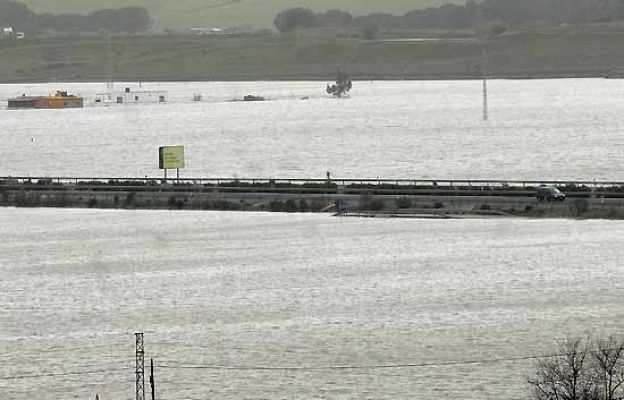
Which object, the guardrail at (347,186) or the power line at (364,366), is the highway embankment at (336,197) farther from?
the power line at (364,366)

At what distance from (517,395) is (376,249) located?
24585mm

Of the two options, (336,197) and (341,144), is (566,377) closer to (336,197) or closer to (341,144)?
(336,197)

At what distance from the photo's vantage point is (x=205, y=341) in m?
47.6

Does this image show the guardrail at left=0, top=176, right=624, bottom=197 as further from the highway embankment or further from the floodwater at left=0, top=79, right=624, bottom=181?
the floodwater at left=0, top=79, right=624, bottom=181

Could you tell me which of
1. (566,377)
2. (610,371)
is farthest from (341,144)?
(610,371)

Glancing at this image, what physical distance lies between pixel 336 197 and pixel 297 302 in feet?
78.3

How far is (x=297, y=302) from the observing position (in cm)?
5362

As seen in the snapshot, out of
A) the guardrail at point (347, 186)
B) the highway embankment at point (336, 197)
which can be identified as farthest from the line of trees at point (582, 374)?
the guardrail at point (347, 186)

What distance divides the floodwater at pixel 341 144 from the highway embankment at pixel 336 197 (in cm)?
1725

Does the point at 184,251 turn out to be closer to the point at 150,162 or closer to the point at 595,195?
A: the point at 595,195

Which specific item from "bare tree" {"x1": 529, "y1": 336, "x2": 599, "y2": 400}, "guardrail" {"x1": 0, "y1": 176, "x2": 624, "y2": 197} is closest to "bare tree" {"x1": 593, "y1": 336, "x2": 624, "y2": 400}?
"bare tree" {"x1": 529, "y1": 336, "x2": 599, "y2": 400}

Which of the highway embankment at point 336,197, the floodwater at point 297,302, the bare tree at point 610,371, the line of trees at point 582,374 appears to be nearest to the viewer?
the line of trees at point 582,374

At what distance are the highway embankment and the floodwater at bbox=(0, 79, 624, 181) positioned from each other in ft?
56.6

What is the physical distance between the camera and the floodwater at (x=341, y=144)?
344ft
